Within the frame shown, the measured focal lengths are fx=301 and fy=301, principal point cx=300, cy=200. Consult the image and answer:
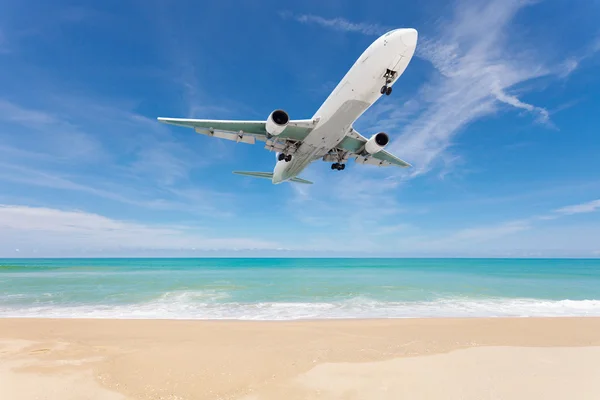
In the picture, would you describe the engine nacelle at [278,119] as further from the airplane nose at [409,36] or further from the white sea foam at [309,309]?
the white sea foam at [309,309]

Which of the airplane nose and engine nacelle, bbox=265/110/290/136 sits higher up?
the airplane nose

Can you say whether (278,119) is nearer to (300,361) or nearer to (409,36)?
(409,36)

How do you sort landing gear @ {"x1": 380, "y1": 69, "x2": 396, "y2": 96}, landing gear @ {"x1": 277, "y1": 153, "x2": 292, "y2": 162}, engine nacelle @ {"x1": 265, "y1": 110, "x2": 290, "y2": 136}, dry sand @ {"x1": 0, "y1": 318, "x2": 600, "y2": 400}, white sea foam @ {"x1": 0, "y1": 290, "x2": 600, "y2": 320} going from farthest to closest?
landing gear @ {"x1": 277, "y1": 153, "x2": 292, "y2": 162}
white sea foam @ {"x1": 0, "y1": 290, "x2": 600, "y2": 320}
engine nacelle @ {"x1": 265, "y1": 110, "x2": 290, "y2": 136}
landing gear @ {"x1": 380, "y1": 69, "x2": 396, "y2": 96}
dry sand @ {"x1": 0, "y1": 318, "x2": 600, "y2": 400}

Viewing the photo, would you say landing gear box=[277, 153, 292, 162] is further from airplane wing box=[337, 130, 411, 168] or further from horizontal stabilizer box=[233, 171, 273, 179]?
horizontal stabilizer box=[233, 171, 273, 179]

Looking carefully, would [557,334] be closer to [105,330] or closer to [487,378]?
[487,378]

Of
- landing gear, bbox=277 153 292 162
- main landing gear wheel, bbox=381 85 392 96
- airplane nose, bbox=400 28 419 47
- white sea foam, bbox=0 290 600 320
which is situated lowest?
white sea foam, bbox=0 290 600 320

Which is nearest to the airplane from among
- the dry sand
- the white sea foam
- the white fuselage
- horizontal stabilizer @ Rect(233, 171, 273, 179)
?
the white fuselage
